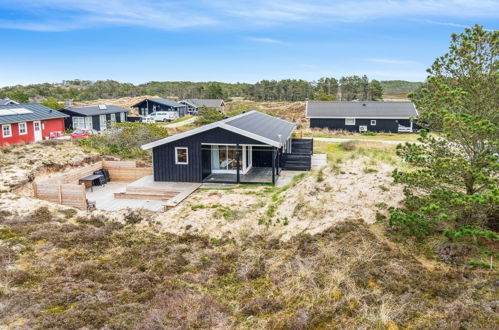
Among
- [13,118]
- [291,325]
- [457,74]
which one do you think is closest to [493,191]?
[457,74]

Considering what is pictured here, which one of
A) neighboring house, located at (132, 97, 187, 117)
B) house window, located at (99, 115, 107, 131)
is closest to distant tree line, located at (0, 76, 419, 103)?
neighboring house, located at (132, 97, 187, 117)

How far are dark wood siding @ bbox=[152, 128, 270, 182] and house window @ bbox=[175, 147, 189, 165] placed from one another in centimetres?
16

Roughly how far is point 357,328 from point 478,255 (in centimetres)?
454

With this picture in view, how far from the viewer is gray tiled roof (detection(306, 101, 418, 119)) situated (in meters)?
40.9

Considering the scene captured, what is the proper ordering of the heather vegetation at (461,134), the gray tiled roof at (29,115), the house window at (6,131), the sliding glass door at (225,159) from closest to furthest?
the heather vegetation at (461,134) → the sliding glass door at (225,159) → the house window at (6,131) → the gray tiled roof at (29,115)

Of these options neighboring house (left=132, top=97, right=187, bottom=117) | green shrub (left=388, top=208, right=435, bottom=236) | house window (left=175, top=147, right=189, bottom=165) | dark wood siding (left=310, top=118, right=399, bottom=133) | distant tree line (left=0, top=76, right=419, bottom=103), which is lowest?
green shrub (left=388, top=208, right=435, bottom=236)

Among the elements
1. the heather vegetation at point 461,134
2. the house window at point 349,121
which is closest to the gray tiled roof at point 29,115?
the heather vegetation at point 461,134

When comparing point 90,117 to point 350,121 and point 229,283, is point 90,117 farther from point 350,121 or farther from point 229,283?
point 229,283

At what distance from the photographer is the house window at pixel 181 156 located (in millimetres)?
18469

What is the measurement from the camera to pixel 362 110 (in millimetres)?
42594

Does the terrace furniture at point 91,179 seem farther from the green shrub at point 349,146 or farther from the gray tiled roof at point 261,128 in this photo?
the green shrub at point 349,146

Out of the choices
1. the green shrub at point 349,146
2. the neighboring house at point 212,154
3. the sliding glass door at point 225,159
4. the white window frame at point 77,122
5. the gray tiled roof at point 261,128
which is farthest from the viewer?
the white window frame at point 77,122

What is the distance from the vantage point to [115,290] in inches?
341

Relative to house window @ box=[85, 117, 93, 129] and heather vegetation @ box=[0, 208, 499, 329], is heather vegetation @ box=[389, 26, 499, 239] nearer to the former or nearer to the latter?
heather vegetation @ box=[0, 208, 499, 329]
